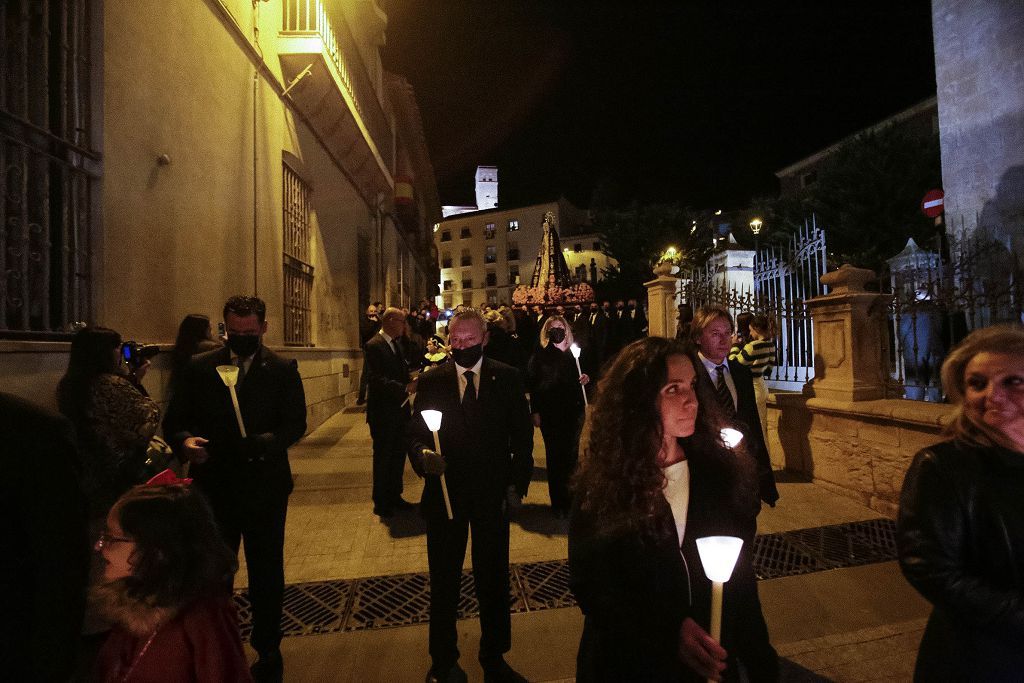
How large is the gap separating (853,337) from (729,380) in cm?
321

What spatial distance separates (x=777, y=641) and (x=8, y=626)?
11.6 ft

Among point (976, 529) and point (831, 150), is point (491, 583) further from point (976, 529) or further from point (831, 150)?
point (831, 150)

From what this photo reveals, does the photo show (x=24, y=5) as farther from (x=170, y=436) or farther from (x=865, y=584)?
(x=865, y=584)

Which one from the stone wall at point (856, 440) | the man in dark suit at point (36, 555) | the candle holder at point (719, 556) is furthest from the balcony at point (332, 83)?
the candle holder at point (719, 556)

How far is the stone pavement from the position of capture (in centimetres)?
304

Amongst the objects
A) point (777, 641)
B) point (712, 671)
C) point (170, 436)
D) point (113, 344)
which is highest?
point (113, 344)

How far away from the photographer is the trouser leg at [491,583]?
9.71 ft

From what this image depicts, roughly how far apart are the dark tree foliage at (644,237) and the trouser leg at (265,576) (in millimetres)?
33253

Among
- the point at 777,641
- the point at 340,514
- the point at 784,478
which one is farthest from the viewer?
the point at 784,478

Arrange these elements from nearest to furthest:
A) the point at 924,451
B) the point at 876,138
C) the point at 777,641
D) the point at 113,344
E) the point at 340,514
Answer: the point at 924,451
the point at 113,344
the point at 777,641
the point at 340,514
the point at 876,138

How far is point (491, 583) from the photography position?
297 cm

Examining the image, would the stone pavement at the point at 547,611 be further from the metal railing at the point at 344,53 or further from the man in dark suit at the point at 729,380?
the metal railing at the point at 344,53

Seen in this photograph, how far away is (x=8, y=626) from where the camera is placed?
58.6 inches

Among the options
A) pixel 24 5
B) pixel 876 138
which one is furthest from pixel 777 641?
pixel 876 138
